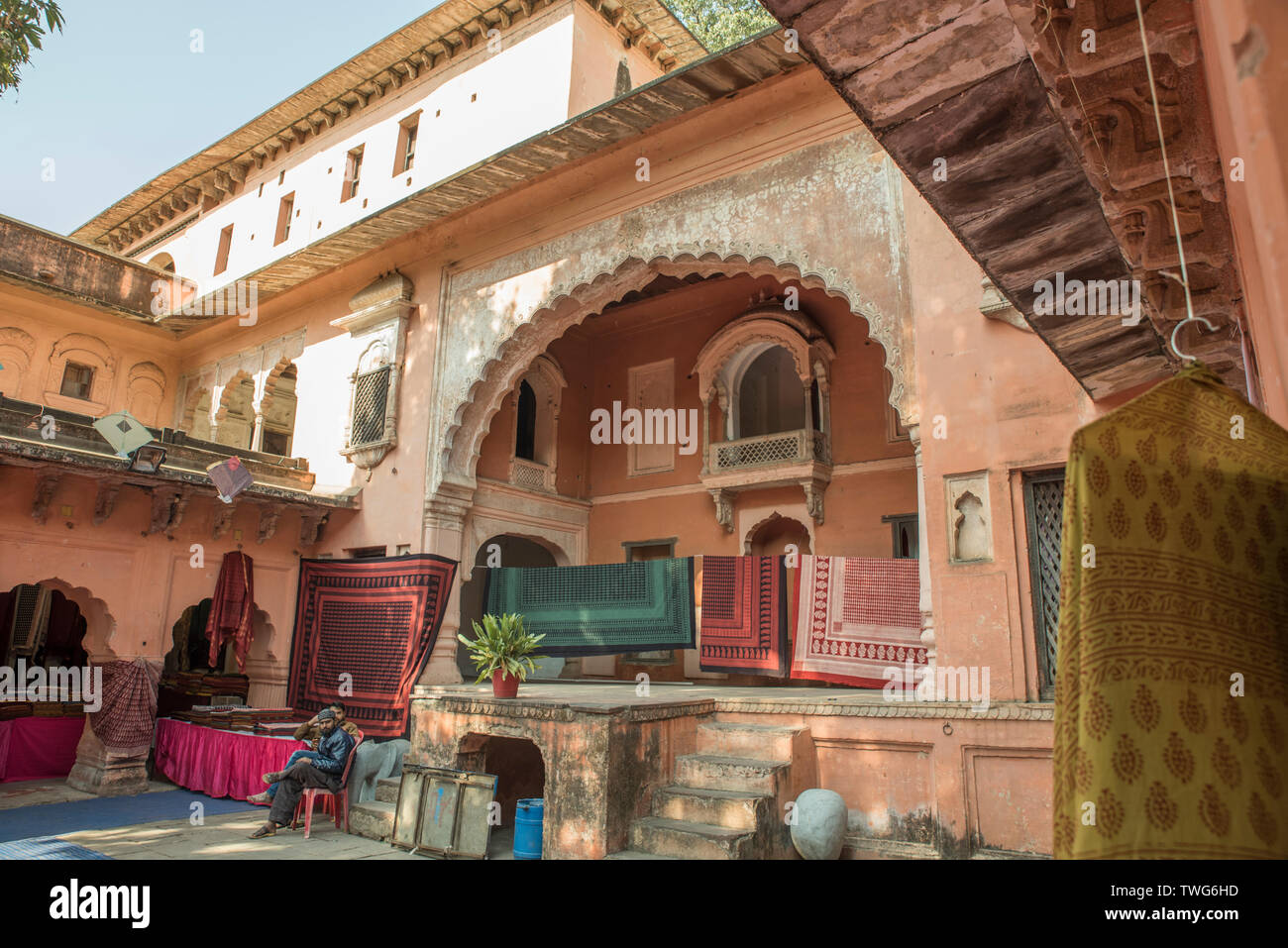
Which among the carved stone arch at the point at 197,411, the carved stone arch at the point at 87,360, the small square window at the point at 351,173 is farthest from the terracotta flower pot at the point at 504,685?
the carved stone arch at the point at 87,360

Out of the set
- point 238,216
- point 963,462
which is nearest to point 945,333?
point 963,462

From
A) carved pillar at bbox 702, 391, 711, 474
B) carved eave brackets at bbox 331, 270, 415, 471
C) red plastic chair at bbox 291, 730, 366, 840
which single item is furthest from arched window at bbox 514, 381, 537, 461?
red plastic chair at bbox 291, 730, 366, 840

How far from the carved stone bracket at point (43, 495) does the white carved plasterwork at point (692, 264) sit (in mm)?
4120

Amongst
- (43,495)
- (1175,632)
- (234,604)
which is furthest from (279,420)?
(1175,632)

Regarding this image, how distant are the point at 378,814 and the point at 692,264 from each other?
252 inches

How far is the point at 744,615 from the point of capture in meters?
9.62

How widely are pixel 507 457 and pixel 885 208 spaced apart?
275 inches

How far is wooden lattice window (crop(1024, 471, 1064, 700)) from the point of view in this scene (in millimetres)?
5727

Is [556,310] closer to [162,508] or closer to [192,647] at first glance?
[162,508]

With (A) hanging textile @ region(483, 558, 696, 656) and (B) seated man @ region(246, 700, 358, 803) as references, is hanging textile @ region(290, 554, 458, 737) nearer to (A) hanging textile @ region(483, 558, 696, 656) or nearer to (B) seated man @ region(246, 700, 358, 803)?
(A) hanging textile @ region(483, 558, 696, 656)

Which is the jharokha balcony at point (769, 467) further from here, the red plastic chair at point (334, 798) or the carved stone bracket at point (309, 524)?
the red plastic chair at point (334, 798)

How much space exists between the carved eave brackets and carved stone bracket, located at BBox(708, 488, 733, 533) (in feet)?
15.7

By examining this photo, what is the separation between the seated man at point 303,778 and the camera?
23.7 ft
